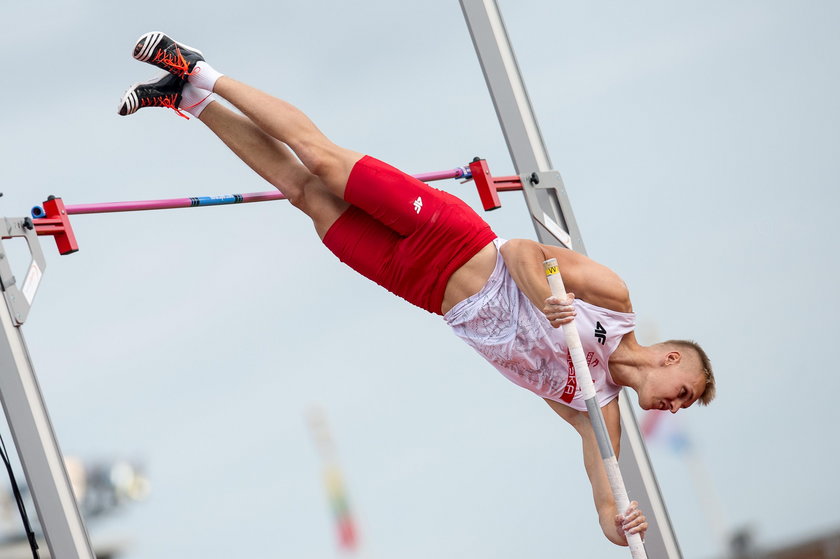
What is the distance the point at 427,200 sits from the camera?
2971mm

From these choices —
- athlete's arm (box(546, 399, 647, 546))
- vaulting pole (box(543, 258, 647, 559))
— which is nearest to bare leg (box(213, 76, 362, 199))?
vaulting pole (box(543, 258, 647, 559))

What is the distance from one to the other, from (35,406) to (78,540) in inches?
12.7

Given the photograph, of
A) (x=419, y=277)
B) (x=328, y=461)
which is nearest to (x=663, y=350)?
(x=419, y=277)

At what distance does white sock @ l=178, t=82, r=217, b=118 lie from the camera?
298 centimetres

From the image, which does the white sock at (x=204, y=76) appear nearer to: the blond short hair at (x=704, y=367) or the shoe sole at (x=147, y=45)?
the shoe sole at (x=147, y=45)

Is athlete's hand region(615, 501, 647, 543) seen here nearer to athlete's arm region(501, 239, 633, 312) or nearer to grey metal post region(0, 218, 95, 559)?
athlete's arm region(501, 239, 633, 312)

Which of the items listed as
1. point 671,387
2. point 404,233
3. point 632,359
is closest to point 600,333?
point 632,359

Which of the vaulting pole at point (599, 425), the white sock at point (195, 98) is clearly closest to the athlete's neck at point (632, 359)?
the vaulting pole at point (599, 425)

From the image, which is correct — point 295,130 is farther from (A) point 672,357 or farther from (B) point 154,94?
(A) point 672,357

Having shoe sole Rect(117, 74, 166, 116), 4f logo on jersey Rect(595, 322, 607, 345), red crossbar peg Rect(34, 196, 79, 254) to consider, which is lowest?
4f logo on jersey Rect(595, 322, 607, 345)

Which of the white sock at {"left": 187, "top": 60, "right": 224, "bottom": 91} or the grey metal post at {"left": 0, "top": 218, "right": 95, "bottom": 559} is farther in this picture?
the white sock at {"left": 187, "top": 60, "right": 224, "bottom": 91}

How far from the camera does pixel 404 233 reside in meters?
3.00

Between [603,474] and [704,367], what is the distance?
16.6 inches

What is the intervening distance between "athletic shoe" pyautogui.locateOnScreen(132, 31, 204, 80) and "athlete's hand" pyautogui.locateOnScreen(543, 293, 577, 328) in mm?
1155
